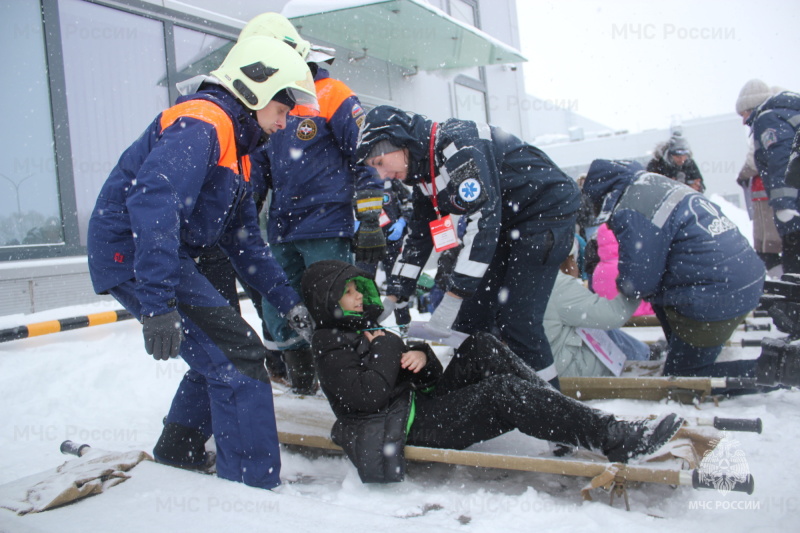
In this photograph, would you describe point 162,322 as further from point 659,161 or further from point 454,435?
point 659,161

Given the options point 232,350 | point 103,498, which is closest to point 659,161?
point 232,350

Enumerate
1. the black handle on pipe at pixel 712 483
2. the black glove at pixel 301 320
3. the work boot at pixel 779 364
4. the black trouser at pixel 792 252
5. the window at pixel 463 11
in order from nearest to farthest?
the black handle on pipe at pixel 712 483 < the work boot at pixel 779 364 < the black glove at pixel 301 320 < the black trouser at pixel 792 252 < the window at pixel 463 11

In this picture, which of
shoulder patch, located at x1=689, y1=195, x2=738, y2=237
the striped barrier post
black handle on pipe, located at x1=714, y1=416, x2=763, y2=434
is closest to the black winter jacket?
black handle on pipe, located at x1=714, y1=416, x2=763, y2=434

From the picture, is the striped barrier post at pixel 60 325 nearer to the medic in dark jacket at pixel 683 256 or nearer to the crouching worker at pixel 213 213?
the crouching worker at pixel 213 213

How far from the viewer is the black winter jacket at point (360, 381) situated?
241 centimetres

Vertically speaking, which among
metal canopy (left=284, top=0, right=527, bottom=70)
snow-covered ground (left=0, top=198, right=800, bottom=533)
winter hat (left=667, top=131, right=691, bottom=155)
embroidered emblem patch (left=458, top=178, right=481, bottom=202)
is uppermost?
metal canopy (left=284, top=0, right=527, bottom=70)

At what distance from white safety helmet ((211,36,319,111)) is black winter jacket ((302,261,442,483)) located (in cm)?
84

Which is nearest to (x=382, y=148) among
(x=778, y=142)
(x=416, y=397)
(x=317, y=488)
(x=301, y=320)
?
(x=301, y=320)

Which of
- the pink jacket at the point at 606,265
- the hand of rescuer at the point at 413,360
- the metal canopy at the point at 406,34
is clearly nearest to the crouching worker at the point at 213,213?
the hand of rescuer at the point at 413,360

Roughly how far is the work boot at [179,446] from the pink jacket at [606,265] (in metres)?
2.72

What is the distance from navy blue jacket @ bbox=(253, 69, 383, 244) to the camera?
3438 mm

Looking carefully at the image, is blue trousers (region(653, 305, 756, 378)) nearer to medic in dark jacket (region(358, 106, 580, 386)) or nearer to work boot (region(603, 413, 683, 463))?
medic in dark jacket (region(358, 106, 580, 386))

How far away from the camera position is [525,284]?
3.05 metres

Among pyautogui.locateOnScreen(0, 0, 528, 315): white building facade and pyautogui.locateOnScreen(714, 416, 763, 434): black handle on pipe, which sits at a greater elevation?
pyautogui.locateOnScreen(0, 0, 528, 315): white building facade
